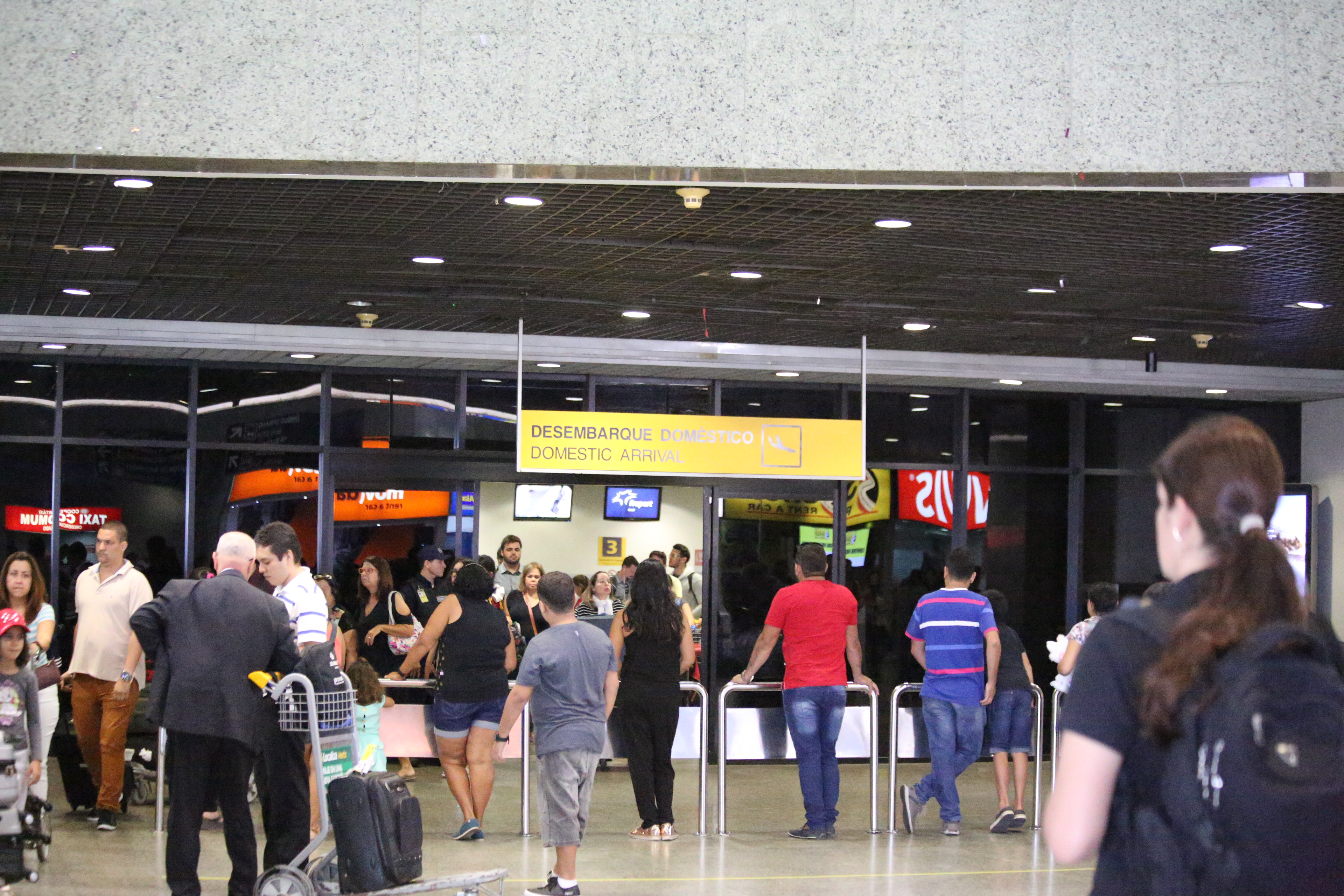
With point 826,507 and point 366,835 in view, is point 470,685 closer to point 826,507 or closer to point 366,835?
point 366,835

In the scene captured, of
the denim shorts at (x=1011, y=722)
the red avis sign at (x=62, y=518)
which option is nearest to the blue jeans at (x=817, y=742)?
the denim shorts at (x=1011, y=722)

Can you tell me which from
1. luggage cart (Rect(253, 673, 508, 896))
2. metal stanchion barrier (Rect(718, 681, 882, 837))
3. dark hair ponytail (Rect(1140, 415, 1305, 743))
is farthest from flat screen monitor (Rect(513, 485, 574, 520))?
dark hair ponytail (Rect(1140, 415, 1305, 743))

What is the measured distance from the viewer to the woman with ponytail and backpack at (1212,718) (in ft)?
6.09

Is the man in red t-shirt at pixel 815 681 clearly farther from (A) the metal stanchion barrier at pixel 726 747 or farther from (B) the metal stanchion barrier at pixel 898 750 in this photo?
(B) the metal stanchion barrier at pixel 898 750

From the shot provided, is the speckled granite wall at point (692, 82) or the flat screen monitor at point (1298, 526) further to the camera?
the flat screen monitor at point (1298, 526)

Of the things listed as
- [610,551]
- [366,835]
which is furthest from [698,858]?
[610,551]

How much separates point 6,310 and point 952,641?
23.7 feet

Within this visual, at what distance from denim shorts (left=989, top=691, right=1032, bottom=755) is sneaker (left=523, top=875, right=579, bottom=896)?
366 centimetres

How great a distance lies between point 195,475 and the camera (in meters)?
11.6

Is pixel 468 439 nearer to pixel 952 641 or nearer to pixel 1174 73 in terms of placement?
pixel 952 641

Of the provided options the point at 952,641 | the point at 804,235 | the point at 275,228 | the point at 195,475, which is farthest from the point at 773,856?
the point at 195,475

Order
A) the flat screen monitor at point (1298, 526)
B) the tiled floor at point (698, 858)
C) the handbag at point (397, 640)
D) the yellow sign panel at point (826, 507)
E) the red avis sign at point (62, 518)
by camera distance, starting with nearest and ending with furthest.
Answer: the tiled floor at point (698, 858) → the handbag at point (397, 640) → the red avis sign at point (62, 518) → the yellow sign panel at point (826, 507) → the flat screen monitor at point (1298, 526)

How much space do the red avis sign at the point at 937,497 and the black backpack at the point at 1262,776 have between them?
36.9ft

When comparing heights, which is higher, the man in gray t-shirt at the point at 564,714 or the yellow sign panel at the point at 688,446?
the yellow sign panel at the point at 688,446
